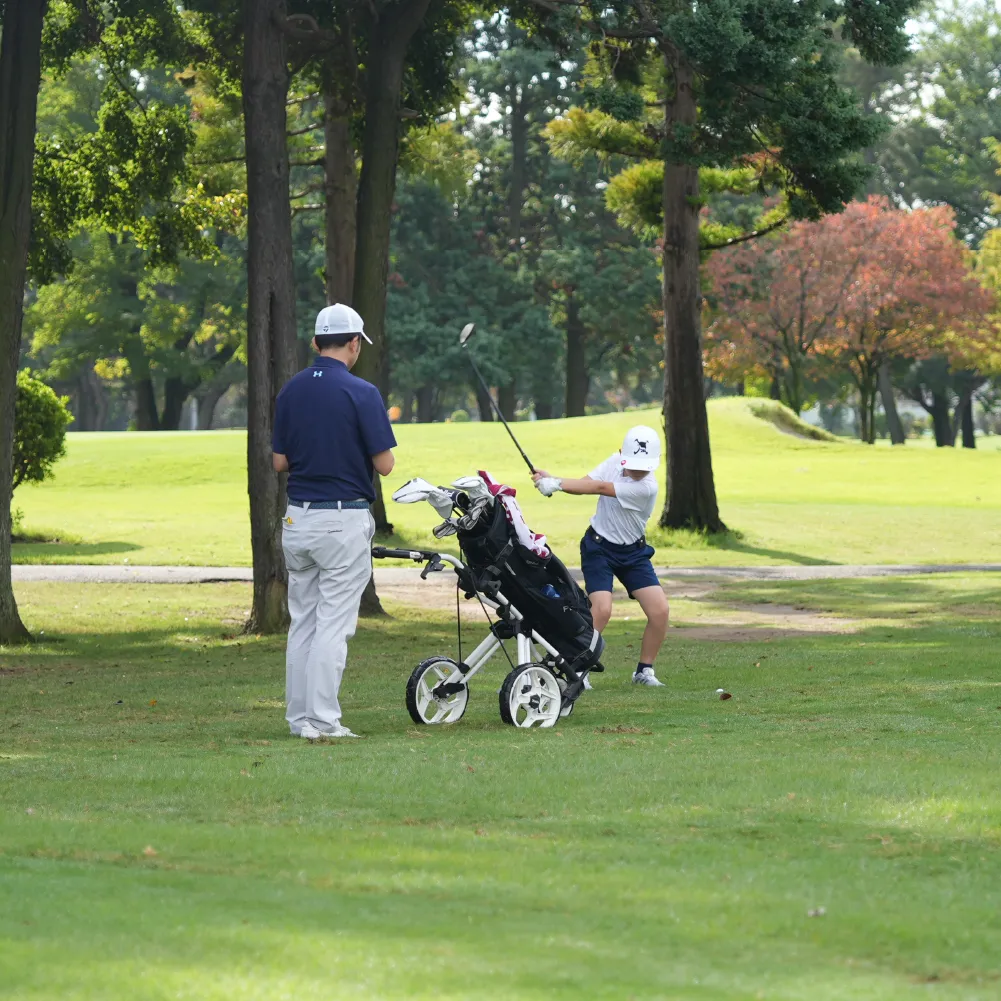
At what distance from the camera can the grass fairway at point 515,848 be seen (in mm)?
4320

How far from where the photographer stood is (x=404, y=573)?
80.7 ft

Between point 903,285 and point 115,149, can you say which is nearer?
point 115,149

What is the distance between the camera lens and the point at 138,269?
211 feet

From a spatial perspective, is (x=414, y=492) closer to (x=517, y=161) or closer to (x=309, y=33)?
(x=309, y=33)

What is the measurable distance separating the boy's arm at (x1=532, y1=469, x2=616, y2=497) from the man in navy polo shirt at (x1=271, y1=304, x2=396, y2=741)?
4.25 ft

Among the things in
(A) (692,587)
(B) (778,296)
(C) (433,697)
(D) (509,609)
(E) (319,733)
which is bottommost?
(A) (692,587)

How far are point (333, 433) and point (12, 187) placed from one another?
8.06 metres

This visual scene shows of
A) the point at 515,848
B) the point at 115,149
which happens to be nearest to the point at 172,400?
the point at 115,149

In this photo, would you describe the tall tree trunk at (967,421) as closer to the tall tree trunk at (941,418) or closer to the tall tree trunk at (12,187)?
the tall tree trunk at (941,418)

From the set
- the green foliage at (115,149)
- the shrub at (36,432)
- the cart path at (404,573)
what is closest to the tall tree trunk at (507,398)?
the shrub at (36,432)

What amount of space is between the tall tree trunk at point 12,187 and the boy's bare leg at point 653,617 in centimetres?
684

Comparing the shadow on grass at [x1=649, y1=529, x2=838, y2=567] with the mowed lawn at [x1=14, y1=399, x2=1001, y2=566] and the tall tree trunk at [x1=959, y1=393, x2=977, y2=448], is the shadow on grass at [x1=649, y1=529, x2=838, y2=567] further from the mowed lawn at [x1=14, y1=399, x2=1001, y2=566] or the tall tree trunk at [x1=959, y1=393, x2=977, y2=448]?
the tall tree trunk at [x1=959, y1=393, x2=977, y2=448]

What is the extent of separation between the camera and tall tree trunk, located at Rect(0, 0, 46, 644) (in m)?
16.0

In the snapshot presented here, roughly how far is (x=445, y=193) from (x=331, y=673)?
19.2 m
